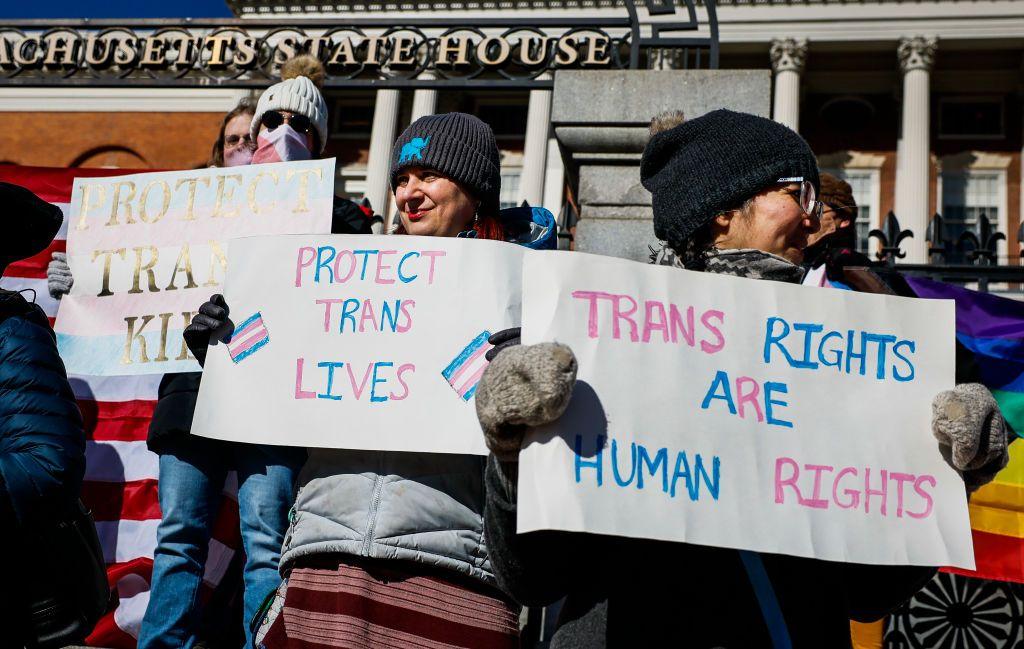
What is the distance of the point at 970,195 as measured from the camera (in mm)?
32531

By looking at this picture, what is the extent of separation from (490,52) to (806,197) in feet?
15.4

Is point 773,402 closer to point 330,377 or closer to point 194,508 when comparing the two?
point 330,377

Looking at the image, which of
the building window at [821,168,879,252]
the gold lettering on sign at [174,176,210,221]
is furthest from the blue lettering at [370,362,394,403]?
the building window at [821,168,879,252]

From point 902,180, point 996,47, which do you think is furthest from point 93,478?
point 996,47

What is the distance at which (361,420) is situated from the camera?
2406 mm

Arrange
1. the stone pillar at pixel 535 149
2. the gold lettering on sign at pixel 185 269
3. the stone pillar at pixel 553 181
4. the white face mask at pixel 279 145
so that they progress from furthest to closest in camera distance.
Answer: the stone pillar at pixel 535 149, the stone pillar at pixel 553 181, the white face mask at pixel 279 145, the gold lettering on sign at pixel 185 269

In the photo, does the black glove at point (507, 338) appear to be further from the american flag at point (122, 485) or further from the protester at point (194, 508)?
the american flag at point (122, 485)

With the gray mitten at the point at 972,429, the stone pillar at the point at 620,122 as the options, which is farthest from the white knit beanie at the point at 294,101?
the gray mitten at the point at 972,429

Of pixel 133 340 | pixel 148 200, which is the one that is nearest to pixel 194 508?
pixel 133 340

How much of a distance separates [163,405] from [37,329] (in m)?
0.96

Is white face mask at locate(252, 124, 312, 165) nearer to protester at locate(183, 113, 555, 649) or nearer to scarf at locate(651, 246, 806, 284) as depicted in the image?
protester at locate(183, 113, 555, 649)

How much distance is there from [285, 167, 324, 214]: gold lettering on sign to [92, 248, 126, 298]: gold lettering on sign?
2.47ft

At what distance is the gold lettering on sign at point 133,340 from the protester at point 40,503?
0.94m

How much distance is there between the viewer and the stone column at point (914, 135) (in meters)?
30.0
